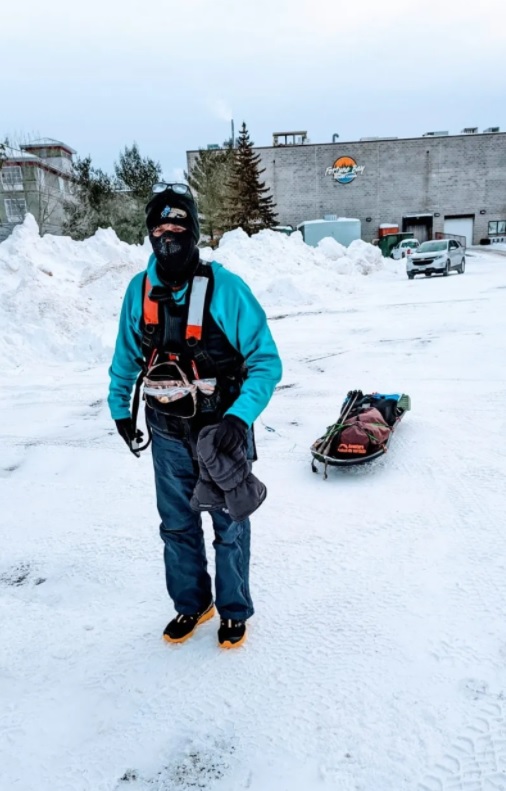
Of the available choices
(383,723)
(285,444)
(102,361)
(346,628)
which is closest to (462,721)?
(383,723)

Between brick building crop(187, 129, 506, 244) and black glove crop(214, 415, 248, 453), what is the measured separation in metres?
46.3

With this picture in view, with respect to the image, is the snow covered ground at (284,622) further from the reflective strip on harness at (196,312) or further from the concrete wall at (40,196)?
the concrete wall at (40,196)

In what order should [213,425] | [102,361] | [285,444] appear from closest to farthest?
[213,425], [285,444], [102,361]

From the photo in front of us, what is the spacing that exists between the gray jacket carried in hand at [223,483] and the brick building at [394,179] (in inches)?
1823

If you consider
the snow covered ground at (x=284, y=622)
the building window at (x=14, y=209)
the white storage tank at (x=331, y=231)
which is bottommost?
the snow covered ground at (x=284, y=622)

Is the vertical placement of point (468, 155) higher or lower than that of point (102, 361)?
higher

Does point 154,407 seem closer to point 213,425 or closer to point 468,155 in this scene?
point 213,425

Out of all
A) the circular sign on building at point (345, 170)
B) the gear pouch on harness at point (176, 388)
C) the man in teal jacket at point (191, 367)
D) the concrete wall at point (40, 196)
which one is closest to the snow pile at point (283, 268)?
the man in teal jacket at point (191, 367)

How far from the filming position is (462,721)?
192 cm

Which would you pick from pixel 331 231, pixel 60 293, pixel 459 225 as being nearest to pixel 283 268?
pixel 60 293

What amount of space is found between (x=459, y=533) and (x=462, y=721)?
1.41 metres

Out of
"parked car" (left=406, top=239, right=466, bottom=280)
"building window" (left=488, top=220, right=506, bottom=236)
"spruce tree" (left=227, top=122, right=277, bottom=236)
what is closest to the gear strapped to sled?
"parked car" (left=406, top=239, right=466, bottom=280)

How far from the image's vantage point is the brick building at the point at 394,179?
4506 centimetres

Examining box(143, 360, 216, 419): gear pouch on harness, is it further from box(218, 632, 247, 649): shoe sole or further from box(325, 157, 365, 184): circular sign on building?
box(325, 157, 365, 184): circular sign on building
